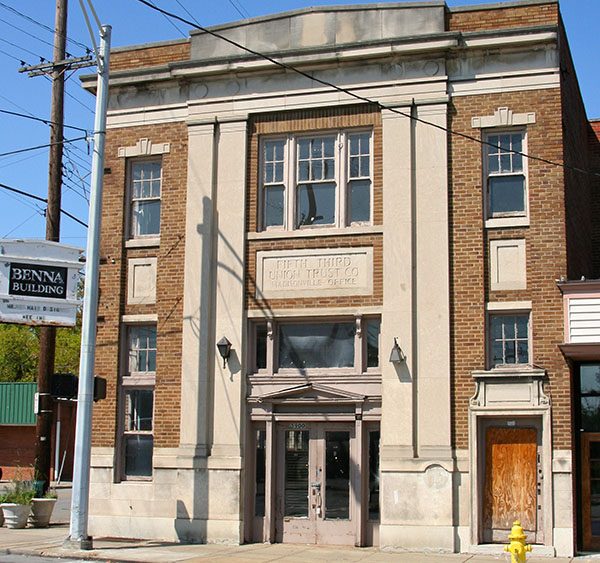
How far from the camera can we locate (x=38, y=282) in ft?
56.4

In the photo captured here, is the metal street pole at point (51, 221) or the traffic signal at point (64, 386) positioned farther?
the metal street pole at point (51, 221)

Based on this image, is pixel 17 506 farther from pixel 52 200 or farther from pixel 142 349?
pixel 52 200

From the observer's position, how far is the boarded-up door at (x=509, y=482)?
47.4 feet

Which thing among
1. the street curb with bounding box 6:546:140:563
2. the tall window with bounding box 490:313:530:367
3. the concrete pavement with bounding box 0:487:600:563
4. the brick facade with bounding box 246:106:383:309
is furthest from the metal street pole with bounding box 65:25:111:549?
the tall window with bounding box 490:313:530:367

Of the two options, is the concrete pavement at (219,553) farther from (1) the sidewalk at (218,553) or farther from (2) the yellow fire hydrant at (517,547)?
(2) the yellow fire hydrant at (517,547)

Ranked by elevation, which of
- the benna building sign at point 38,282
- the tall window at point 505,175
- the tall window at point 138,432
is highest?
the tall window at point 505,175

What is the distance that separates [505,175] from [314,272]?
3883mm

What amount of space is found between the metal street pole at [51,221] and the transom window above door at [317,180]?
5.48 meters

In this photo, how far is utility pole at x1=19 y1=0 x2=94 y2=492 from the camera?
18.9m

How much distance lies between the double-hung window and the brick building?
0.14ft

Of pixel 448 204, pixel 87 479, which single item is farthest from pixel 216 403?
pixel 448 204

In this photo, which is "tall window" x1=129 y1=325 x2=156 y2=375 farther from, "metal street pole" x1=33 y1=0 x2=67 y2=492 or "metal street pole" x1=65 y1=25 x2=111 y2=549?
"metal street pole" x1=33 y1=0 x2=67 y2=492

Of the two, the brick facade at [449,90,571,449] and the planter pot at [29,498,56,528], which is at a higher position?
the brick facade at [449,90,571,449]

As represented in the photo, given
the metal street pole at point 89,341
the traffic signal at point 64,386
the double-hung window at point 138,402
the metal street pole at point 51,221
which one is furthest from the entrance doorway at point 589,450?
the metal street pole at point 51,221
